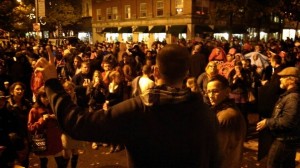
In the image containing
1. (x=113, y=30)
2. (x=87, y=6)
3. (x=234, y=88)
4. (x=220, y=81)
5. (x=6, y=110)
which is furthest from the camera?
(x=87, y=6)

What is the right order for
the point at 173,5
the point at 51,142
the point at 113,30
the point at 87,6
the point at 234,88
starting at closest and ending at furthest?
the point at 51,142, the point at 234,88, the point at 173,5, the point at 113,30, the point at 87,6

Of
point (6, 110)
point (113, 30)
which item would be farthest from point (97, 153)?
point (113, 30)

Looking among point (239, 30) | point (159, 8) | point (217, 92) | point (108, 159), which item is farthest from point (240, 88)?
point (239, 30)

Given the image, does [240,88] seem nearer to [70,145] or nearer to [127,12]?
[70,145]

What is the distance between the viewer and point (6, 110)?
466 cm

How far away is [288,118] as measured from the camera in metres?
4.65

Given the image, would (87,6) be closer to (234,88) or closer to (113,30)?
(113,30)

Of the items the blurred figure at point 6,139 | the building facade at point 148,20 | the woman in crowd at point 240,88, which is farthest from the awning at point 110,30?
the blurred figure at point 6,139

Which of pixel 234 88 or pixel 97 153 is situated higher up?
pixel 234 88

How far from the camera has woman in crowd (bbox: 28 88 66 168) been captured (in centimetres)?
532

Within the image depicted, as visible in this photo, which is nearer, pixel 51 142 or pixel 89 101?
pixel 51 142

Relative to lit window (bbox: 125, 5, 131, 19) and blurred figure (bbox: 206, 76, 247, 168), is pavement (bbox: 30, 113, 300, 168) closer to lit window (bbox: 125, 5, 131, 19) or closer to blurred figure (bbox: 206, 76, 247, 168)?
blurred figure (bbox: 206, 76, 247, 168)

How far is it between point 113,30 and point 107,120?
39.4 metres

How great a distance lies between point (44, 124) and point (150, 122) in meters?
3.88
